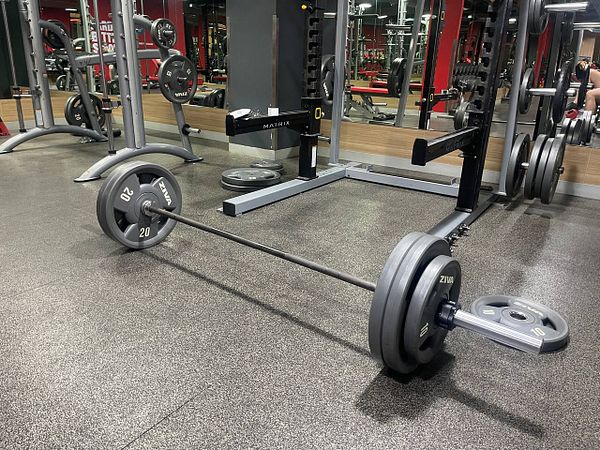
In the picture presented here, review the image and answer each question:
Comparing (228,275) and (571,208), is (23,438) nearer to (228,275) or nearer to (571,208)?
(228,275)

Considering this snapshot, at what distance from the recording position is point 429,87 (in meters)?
3.82

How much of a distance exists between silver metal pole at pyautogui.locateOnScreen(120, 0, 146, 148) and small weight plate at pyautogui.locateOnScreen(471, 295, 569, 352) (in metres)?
2.64

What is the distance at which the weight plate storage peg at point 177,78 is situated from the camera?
3.55 m

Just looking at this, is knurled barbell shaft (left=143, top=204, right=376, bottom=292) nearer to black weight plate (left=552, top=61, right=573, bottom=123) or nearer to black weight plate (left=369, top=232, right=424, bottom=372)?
black weight plate (left=369, top=232, right=424, bottom=372)

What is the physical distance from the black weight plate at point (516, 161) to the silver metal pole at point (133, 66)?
2526 millimetres

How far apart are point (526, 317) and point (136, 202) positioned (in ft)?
5.53

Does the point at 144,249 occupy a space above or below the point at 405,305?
below

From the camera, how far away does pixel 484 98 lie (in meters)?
2.43

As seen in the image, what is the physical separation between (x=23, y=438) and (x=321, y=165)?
10.5ft

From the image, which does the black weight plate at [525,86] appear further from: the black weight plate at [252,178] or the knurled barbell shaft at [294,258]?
the knurled barbell shaft at [294,258]

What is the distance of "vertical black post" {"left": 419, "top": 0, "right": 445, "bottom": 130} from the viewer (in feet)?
12.3

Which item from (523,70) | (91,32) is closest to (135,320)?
(523,70)

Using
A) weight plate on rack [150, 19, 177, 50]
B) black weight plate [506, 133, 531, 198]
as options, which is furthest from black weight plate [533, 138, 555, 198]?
weight plate on rack [150, 19, 177, 50]

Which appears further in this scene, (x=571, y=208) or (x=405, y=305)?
(x=571, y=208)
